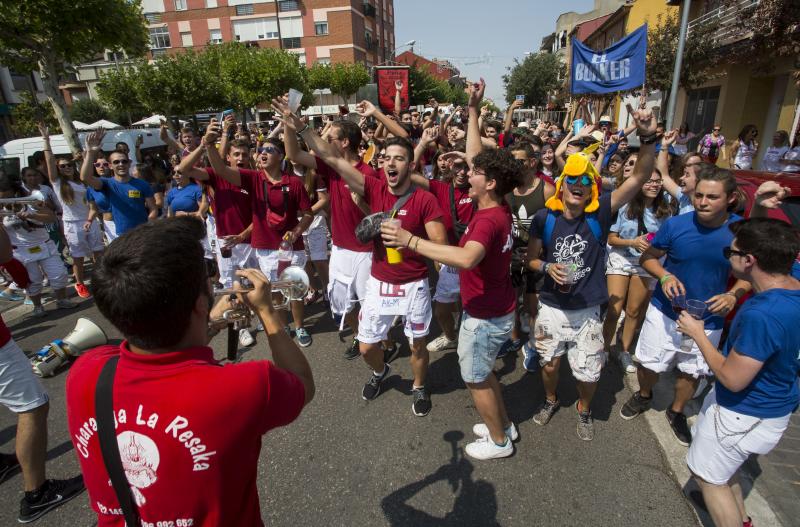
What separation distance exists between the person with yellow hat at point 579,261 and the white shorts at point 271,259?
274 cm

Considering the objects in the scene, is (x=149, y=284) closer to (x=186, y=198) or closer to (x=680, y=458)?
(x=680, y=458)

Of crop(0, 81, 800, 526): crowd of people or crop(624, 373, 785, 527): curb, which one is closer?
crop(0, 81, 800, 526): crowd of people

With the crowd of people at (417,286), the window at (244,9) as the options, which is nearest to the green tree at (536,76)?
the window at (244,9)

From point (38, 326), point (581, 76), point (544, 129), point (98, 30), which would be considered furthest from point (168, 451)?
point (98, 30)

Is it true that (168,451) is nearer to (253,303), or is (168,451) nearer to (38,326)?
(253,303)

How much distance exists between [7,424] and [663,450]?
5.41 metres

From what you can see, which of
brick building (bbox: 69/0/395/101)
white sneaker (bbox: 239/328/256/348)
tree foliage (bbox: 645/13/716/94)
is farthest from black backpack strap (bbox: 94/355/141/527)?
brick building (bbox: 69/0/395/101)

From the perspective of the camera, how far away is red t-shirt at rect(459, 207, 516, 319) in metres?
2.67

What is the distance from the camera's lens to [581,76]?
8.26m

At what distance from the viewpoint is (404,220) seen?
3.23m

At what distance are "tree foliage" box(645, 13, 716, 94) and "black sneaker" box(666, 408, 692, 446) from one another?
44.6 ft

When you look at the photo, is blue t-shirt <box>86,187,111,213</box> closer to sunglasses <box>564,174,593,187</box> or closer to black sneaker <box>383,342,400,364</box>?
black sneaker <box>383,342,400,364</box>

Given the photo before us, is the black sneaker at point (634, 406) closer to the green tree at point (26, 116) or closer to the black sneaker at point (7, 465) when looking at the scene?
the black sneaker at point (7, 465)

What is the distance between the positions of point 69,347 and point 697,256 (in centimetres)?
593
